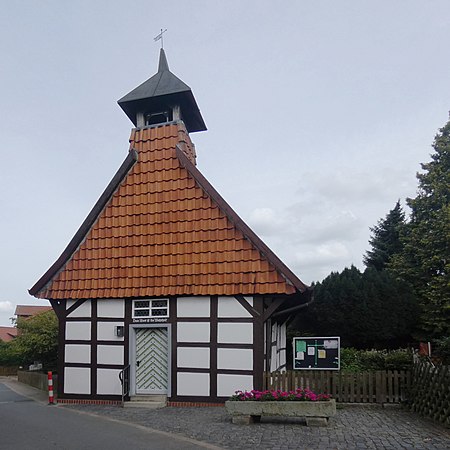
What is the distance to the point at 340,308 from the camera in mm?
20766

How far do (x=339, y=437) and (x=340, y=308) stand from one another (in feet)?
40.5

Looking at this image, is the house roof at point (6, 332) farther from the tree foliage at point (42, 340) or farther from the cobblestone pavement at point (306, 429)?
the cobblestone pavement at point (306, 429)

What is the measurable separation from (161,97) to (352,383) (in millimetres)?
9701

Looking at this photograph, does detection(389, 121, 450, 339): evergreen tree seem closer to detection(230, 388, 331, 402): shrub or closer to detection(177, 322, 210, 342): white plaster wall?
detection(177, 322, 210, 342): white plaster wall

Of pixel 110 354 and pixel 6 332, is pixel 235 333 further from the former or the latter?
pixel 6 332

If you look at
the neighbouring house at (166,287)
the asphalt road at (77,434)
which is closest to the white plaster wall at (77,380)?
the neighbouring house at (166,287)

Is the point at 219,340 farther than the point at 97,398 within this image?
No

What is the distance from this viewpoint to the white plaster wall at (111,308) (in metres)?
14.0

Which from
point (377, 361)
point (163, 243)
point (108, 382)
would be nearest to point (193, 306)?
point (163, 243)

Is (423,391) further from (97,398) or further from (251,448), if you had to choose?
(97,398)

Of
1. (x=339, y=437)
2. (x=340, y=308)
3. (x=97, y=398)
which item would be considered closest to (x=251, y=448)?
(x=339, y=437)

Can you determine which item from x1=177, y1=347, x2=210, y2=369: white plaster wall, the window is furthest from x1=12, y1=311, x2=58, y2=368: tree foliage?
x1=177, y1=347, x2=210, y2=369: white plaster wall

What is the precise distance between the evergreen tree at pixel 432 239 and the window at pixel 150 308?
13.9 meters

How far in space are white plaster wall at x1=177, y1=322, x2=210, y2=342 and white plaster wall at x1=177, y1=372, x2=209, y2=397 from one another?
87cm
